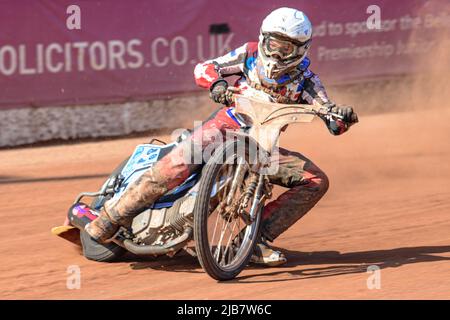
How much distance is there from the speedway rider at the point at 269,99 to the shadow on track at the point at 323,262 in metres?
0.18

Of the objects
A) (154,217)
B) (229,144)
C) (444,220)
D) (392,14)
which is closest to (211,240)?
(154,217)

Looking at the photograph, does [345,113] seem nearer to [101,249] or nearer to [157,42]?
[101,249]

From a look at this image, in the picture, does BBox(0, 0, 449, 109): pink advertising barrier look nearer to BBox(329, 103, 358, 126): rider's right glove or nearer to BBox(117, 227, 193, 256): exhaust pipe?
BBox(117, 227, 193, 256): exhaust pipe

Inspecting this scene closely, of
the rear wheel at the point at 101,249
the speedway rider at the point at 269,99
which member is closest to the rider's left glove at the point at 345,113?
the speedway rider at the point at 269,99

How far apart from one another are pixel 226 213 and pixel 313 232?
1.84 meters

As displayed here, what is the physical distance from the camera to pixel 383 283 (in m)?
5.86

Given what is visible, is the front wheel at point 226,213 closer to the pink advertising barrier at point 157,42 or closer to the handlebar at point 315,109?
the handlebar at point 315,109

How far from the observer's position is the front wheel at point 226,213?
558 centimetres

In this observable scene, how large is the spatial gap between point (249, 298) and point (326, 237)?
6.51 ft

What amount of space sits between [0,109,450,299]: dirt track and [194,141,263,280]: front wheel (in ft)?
0.49

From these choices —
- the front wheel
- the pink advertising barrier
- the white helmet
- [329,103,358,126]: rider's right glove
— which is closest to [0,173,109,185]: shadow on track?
the pink advertising barrier

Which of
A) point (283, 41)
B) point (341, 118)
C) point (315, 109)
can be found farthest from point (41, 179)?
point (341, 118)

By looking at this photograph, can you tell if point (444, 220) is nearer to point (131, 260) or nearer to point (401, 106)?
point (131, 260)

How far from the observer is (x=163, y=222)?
6098mm
